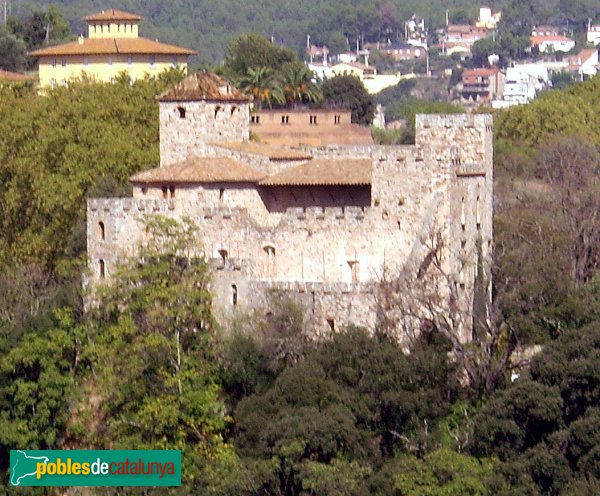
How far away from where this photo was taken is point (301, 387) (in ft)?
172

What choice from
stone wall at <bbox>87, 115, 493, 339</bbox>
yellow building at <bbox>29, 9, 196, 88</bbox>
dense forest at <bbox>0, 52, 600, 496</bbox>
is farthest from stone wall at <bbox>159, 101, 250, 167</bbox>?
yellow building at <bbox>29, 9, 196, 88</bbox>

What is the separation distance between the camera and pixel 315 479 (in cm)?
5075

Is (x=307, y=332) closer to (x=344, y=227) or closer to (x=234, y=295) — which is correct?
(x=234, y=295)

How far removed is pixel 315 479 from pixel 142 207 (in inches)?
312

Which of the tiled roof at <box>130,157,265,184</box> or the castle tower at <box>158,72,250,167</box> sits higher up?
the castle tower at <box>158,72,250,167</box>

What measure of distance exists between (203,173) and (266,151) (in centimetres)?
199

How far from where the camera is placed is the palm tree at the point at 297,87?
107250 mm

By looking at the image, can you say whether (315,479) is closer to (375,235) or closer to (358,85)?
(375,235)

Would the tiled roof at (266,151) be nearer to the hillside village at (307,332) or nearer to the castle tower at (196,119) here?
the hillside village at (307,332)

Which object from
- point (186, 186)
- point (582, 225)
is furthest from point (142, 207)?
point (582, 225)

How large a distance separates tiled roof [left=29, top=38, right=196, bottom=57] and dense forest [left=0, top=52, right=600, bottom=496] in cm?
4470

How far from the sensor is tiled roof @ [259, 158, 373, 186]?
5462 centimetres

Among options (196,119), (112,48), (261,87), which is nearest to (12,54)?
(112,48)

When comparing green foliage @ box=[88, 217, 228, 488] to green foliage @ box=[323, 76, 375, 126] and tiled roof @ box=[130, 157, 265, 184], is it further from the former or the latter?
green foliage @ box=[323, 76, 375, 126]
